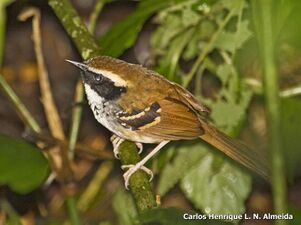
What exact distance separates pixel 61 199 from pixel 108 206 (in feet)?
4.20

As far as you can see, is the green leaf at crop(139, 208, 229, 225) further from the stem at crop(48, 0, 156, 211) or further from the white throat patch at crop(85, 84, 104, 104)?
the white throat patch at crop(85, 84, 104, 104)

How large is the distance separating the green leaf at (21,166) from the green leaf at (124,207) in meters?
0.41

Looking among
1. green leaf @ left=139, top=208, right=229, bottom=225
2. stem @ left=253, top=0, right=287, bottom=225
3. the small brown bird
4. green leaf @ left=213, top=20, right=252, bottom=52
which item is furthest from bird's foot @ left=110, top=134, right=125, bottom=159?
stem @ left=253, top=0, right=287, bottom=225

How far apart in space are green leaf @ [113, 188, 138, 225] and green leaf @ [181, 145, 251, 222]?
0.99 ft

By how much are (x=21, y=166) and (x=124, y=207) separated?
1.78ft

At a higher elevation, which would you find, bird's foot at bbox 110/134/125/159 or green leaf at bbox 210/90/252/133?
bird's foot at bbox 110/134/125/159

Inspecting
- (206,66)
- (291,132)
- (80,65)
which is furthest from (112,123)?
(291,132)

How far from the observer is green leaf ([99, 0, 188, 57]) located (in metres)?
3.51

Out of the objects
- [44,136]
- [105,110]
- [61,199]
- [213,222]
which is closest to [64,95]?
[61,199]

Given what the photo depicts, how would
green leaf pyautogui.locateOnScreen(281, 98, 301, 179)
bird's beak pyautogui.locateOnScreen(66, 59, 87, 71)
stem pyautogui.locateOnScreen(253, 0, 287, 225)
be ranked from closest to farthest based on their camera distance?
1. stem pyautogui.locateOnScreen(253, 0, 287, 225)
2. bird's beak pyautogui.locateOnScreen(66, 59, 87, 71)
3. green leaf pyautogui.locateOnScreen(281, 98, 301, 179)

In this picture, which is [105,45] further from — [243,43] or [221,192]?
[221,192]

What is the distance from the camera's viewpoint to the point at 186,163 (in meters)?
3.82

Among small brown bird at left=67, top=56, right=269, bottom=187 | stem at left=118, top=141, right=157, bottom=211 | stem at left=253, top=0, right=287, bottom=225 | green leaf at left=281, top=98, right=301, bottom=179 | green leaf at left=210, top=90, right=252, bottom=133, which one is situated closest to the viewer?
stem at left=253, top=0, right=287, bottom=225

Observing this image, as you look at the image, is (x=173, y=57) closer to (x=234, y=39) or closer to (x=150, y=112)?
(x=234, y=39)
